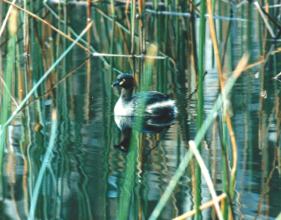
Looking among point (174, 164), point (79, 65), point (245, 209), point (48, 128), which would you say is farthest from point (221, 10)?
point (245, 209)

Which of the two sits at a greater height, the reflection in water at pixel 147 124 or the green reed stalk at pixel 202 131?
the green reed stalk at pixel 202 131

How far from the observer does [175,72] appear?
8.38 m

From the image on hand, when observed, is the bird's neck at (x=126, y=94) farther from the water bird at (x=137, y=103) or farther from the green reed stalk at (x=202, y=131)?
the green reed stalk at (x=202, y=131)

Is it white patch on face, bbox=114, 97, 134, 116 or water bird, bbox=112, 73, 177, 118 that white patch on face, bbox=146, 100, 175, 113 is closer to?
water bird, bbox=112, 73, 177, 118

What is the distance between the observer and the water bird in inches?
268

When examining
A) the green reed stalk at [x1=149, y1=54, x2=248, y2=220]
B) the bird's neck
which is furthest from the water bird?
the green reed stalk at [x1=149, y1=54, x2=248, y2=220]

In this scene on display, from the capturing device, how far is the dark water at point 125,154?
4.49 m

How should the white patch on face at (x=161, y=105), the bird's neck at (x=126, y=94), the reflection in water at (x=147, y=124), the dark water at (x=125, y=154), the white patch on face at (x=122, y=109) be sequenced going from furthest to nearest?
the bird's neck at (x=126, y=94) < the white patch on face at (x=122, y=109) < the white patch on face at (x=161, y=105) < the reflection in water at (x=147, y=124) < the dark water at (x=125, y=154)

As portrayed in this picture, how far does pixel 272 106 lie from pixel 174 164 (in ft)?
5.86

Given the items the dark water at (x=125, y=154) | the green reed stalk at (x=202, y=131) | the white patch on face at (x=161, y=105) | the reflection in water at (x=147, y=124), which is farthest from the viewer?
the white patch on face at (x=161, y=105)

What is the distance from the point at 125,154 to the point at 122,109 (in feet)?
4.49

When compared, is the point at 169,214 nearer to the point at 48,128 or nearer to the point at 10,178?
the point at 10,178

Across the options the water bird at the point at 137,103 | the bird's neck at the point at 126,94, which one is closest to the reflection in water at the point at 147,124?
the water bird at the point at 137,103

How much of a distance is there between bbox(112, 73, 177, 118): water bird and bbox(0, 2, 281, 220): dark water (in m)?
0.10
